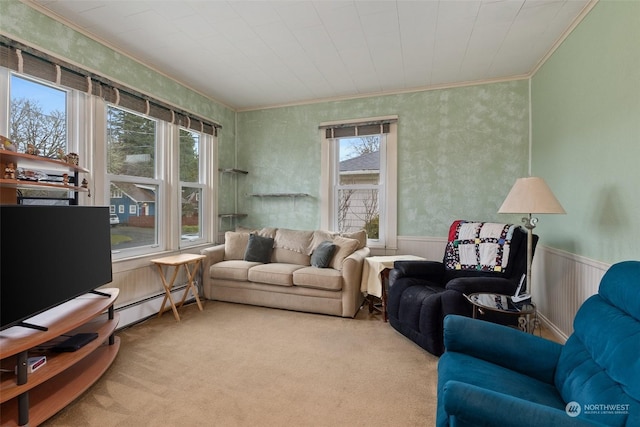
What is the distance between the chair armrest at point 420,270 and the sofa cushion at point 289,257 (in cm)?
125

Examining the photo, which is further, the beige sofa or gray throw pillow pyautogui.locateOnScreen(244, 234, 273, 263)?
gray throw pillow pyautogui.locateOnScreen(244, 234, 273, 263)

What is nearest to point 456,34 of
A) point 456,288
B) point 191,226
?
point 456,288

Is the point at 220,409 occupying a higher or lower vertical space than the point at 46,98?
lower

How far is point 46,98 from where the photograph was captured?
2441 millimetres

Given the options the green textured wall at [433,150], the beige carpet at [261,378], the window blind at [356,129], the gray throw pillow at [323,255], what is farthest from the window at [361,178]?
the beige carpet at [261,378]

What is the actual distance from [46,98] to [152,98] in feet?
3.17

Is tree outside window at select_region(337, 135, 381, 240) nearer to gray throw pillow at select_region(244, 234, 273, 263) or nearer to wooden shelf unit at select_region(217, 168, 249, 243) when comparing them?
gray throw pillow at select_region(244, 234, 273, 263)

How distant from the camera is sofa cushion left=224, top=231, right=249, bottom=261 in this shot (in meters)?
3.91

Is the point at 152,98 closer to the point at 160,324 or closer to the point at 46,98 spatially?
the point at 46,98

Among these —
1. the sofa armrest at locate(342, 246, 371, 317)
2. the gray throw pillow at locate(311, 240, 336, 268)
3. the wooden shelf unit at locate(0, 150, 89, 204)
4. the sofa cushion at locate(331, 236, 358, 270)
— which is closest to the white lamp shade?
the sofa armrest at locate(342, 246, 371, 317)

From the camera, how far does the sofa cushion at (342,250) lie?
3.44m

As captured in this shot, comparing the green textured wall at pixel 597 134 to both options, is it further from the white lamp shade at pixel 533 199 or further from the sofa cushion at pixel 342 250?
the sofa cushion at pixel 342 250

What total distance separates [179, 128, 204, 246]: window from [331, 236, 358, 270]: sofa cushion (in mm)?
1958

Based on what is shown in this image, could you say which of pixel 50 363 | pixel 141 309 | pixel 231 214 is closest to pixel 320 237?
pixel 231 214
